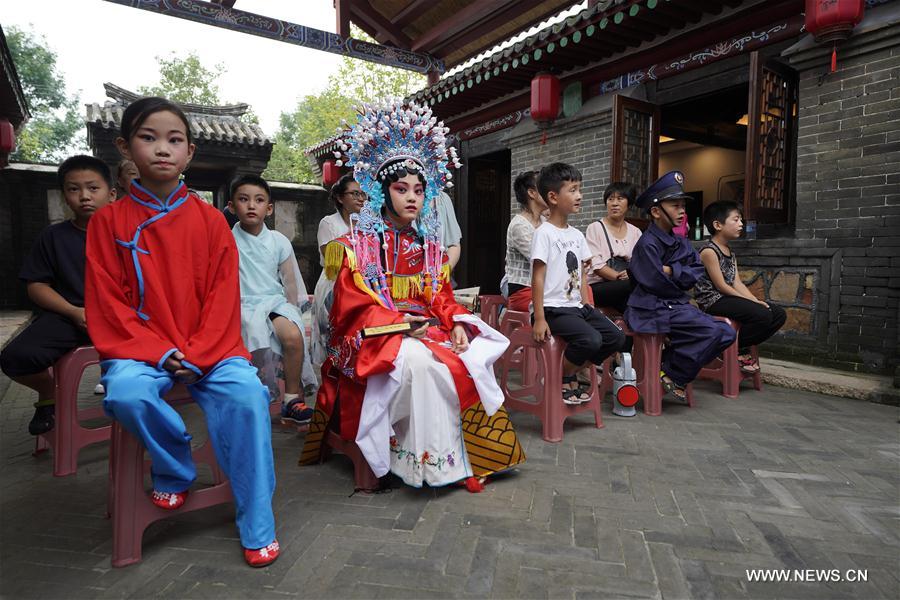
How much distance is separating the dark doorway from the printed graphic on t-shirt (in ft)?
21.7

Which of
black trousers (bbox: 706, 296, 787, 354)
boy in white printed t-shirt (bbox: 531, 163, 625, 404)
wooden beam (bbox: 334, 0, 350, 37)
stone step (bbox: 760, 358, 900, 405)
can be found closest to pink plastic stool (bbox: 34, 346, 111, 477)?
boy in white printed t-shirt (bbox: 531, 163, 625, 404)

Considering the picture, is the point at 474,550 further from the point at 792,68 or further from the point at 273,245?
the point at 792,68

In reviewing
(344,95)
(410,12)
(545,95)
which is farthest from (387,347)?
(344,95)

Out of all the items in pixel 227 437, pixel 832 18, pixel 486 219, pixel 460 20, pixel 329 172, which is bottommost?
pixel 227 437

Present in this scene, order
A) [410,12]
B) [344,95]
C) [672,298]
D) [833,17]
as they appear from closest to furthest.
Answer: [672,298], [833,17], [410,12], [344,95]

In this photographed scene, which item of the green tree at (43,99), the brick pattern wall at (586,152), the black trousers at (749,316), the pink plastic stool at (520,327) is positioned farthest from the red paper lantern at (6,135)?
the green tree at (43,99)

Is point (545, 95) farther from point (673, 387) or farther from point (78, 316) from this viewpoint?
point (78, 316)

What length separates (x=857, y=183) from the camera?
15.1 ft

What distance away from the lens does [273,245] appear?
3.76m

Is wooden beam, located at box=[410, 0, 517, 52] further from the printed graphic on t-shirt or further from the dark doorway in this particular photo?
the printed graphic on t-shirt

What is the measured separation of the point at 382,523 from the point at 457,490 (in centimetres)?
48

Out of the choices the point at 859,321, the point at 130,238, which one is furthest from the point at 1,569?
the point at 859,321

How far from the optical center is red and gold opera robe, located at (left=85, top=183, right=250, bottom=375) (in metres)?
1.99

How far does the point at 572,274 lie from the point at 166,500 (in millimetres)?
2762
